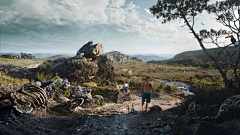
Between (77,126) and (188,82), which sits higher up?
(77,126)

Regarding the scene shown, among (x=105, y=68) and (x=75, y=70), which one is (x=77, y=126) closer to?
(x=75, y=70)

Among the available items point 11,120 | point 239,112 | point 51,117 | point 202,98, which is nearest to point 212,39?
point 202,98

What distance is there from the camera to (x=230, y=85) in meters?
6.29

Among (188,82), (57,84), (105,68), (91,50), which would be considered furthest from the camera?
(188,82)

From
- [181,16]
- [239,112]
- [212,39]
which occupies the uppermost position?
[181,16]

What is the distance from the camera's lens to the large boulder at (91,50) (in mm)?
17055

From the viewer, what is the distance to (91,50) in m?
17.2

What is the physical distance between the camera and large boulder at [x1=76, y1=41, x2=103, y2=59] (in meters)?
17.1

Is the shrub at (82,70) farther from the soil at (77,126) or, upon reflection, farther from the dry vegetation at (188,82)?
the soil at (77,126)

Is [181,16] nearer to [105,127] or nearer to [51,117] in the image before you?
[105,127]

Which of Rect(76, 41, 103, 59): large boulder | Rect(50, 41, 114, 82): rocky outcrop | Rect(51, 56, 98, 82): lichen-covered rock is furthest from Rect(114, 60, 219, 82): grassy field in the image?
Rect(51, 56, 98, 82): lichen-covered rock

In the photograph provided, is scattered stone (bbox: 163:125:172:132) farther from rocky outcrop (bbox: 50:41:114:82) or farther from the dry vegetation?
rocky outcrop (bbox: 50:41:114:82)

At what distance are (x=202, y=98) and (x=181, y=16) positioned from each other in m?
6.23

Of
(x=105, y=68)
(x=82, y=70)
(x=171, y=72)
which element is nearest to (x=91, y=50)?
(x=105, y=68)
